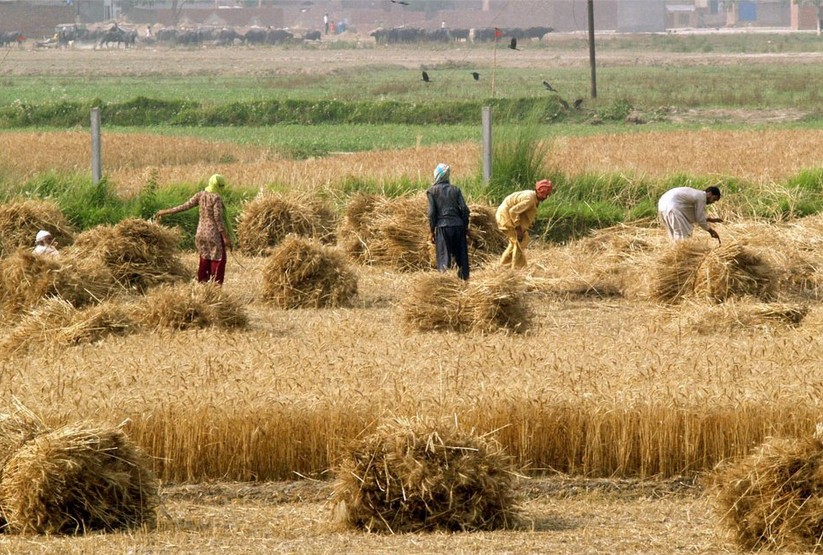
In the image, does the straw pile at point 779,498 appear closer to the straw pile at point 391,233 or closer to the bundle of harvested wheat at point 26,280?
the bundle of harvested wheat at point 26,280

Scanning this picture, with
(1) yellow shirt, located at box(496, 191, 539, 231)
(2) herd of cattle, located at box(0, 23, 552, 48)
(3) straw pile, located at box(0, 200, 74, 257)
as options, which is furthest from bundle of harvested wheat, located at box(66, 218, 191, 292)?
(2) herd of cattle, located at box(0, 23, 552, 48)

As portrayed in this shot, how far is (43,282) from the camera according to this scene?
1522cm

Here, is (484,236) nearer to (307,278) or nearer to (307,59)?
(307,278)

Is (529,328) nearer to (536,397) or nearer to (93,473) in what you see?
(536,397)

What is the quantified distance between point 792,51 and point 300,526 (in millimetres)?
92481

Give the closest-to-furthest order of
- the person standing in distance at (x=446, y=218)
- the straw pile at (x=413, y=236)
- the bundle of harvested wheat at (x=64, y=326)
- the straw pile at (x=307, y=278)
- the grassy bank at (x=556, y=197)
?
the bundle of harvested wheat at (x=64, y=326)
the person standing in distance at (x=446, y=218)
the straw pile at (x=307, y=278)
the straw pile at (x=413, y=236)
the grassy bank at (x=556, y=197)

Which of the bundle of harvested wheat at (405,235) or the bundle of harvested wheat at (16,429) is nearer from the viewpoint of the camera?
the bundle of harvested wheat at (16,429)

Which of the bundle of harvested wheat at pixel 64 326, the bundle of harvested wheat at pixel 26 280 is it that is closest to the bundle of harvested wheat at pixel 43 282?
the bundle of harvested wheat at pixel 26 280

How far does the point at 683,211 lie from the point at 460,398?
6.83 m

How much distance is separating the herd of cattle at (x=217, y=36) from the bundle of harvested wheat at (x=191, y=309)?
9495 cm

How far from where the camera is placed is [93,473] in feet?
28.4

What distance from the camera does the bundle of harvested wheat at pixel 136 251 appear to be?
16.9m

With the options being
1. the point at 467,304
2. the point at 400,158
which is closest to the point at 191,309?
the point at 467,304

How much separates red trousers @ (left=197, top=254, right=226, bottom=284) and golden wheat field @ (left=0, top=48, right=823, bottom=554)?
60 centimetres
